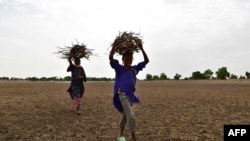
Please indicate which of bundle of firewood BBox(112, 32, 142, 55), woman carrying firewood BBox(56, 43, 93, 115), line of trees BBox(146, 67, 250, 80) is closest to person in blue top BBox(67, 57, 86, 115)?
woman carrying firewood BBox(56, 43, 93, 115)

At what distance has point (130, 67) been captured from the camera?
8641 mm

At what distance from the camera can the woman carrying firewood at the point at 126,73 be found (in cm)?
837

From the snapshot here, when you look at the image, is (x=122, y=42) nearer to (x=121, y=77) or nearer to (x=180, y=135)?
(x=121, y=77)

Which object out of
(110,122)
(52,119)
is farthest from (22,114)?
(110,122)

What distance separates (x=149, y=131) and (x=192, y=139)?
1325 millimetres

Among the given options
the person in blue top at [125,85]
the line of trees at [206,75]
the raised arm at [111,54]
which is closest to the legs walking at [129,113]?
the person in blue top at [125,85]

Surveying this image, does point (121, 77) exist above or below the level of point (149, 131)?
above

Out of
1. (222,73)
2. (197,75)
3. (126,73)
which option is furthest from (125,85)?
(222,73)

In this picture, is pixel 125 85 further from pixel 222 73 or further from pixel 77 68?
pixel 222 73

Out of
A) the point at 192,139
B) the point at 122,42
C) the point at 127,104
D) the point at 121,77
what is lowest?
the point at 192,139

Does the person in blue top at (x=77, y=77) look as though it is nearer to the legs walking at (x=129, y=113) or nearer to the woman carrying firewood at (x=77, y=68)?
the woman carrying firewood at (x=77, y=68)

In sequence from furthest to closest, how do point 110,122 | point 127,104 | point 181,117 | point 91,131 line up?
point 181,117 < point 110,122 < point 91,131 < point 127,104

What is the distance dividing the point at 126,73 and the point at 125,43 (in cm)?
62

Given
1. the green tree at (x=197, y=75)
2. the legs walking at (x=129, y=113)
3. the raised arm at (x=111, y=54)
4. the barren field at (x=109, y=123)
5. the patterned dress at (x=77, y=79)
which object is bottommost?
the barren field at (x=109, y=123)
